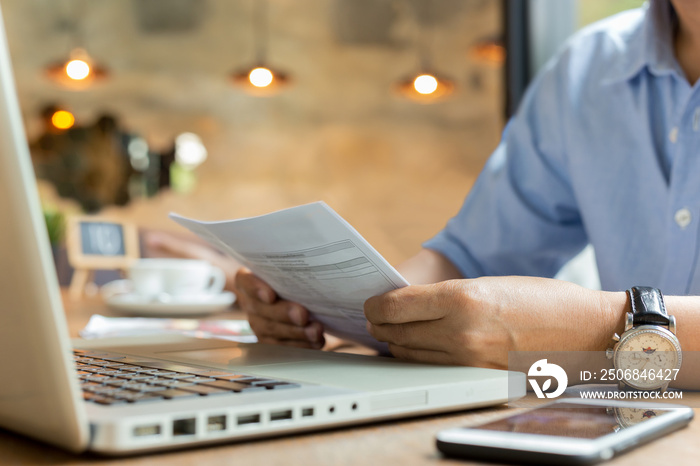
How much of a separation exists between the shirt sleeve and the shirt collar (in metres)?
0.09

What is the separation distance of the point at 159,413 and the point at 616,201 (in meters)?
0.76

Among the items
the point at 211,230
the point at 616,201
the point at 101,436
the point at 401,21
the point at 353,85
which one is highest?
the point at 401,21

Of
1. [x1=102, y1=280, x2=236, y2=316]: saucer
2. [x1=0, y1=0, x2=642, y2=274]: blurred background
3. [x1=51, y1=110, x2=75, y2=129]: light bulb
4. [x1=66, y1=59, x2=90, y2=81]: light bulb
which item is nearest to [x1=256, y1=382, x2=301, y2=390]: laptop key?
[x1=102, y1=280, x2=236, y2=316]: saucer

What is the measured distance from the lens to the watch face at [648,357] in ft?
1.69

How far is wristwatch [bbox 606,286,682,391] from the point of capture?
1.69ft

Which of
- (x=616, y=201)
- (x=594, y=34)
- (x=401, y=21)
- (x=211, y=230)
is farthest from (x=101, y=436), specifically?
(x=401, y=21)

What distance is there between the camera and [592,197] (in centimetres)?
94

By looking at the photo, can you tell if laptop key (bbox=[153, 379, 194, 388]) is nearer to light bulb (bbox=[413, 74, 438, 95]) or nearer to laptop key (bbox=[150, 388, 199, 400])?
laptop key (bbox=[150, 388, 199, 400])

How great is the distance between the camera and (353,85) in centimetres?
523

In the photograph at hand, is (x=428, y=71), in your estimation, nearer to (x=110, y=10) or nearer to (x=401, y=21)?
(x=401, y=21)

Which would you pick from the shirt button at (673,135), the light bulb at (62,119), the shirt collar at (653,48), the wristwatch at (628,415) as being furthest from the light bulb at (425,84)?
the wristwatch at (628,415)

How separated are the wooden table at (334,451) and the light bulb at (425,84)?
4.77 meters

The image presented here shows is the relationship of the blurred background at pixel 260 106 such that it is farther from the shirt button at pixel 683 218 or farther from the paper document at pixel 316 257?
the paper document at pixel 316 257

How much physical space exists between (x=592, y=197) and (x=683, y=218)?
0.13 m
